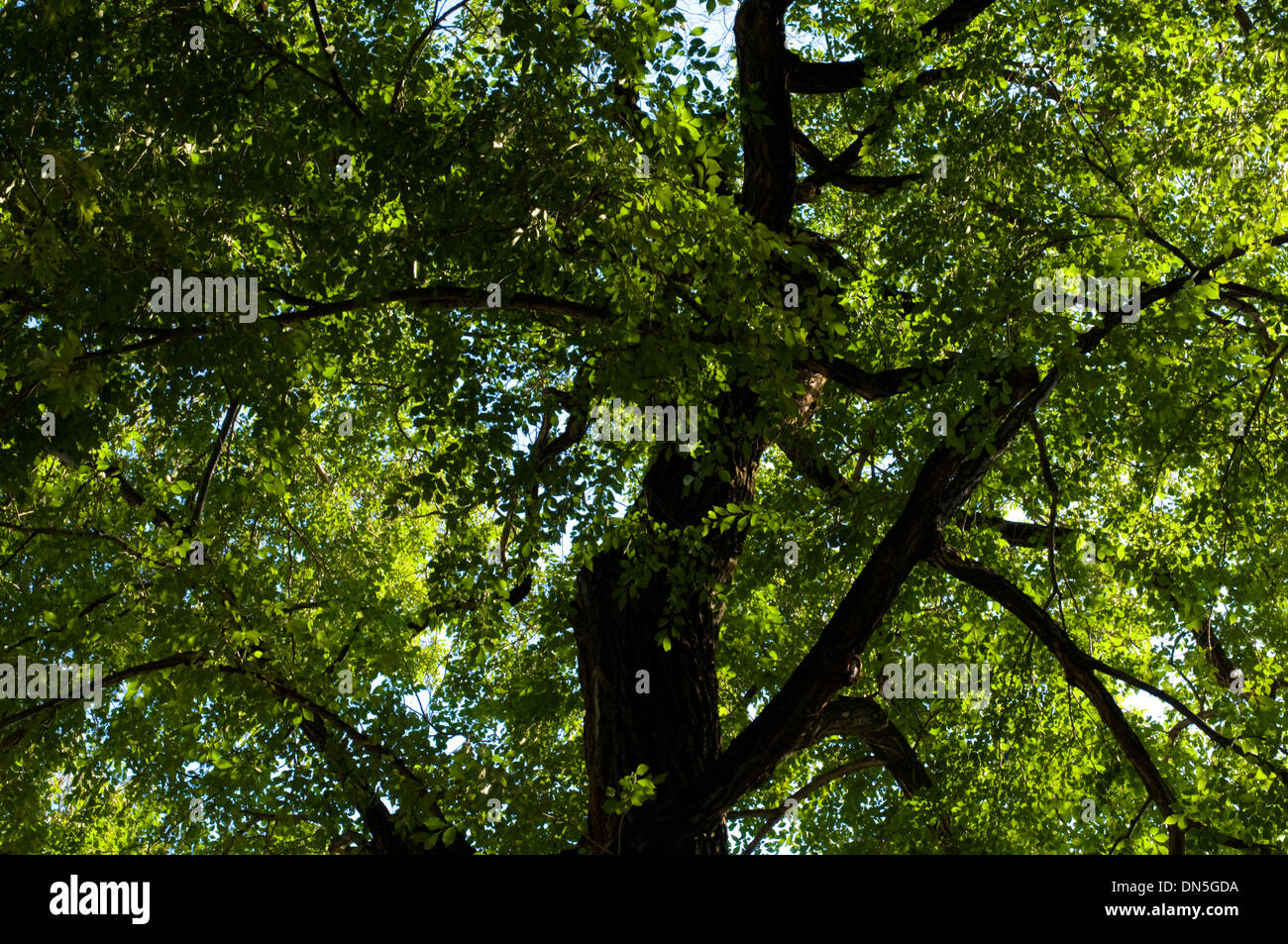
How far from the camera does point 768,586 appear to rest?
10.5 metres

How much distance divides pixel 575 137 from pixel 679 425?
1.95 metres

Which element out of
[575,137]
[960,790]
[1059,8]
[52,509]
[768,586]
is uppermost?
[1059,8]

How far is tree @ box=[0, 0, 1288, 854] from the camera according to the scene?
580 cm

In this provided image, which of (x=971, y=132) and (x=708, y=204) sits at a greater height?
(x=971, y=132)

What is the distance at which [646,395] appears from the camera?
6.08 m

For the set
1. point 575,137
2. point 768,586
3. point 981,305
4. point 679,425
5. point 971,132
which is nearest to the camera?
point 575,137

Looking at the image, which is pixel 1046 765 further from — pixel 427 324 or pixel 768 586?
pixel 427 324

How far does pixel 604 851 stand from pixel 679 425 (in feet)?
8.31

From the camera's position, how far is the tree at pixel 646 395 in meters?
5.80
